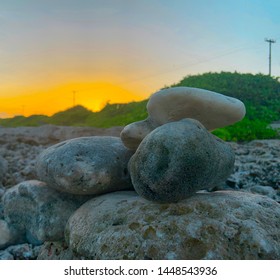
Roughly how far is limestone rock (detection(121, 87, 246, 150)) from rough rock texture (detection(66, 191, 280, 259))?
0.64m

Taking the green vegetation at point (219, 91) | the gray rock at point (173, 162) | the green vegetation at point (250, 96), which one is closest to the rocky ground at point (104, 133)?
the gray rock at point (173, 162)

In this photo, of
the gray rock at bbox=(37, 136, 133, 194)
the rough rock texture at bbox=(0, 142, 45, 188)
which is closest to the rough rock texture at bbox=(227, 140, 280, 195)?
the gray rock at bbox=(37, 136, 133, 194)

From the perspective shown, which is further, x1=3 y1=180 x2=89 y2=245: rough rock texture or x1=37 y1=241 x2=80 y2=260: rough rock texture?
x1=3 y1=180 x2=89 y2=245: rough rock texture

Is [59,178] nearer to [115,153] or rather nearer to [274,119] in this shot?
[115,153]

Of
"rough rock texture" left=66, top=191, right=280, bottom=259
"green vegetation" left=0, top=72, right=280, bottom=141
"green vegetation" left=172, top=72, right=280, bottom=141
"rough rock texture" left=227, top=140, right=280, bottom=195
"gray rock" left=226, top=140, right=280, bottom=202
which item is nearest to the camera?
"rough rock texture" left=66, top=191, right=280, bottom=259

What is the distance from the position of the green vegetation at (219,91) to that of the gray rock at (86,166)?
10695mm

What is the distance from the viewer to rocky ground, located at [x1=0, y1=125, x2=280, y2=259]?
4.53 metres

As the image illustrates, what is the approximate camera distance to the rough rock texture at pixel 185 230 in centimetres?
241

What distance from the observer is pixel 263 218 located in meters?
2.62

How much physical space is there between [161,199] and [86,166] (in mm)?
826

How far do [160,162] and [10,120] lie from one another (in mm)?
15555

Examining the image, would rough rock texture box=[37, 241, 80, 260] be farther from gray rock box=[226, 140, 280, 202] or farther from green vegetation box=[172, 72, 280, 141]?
green vegetation box=[172, 72, 280, 141]

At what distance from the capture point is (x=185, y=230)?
8.13ft
